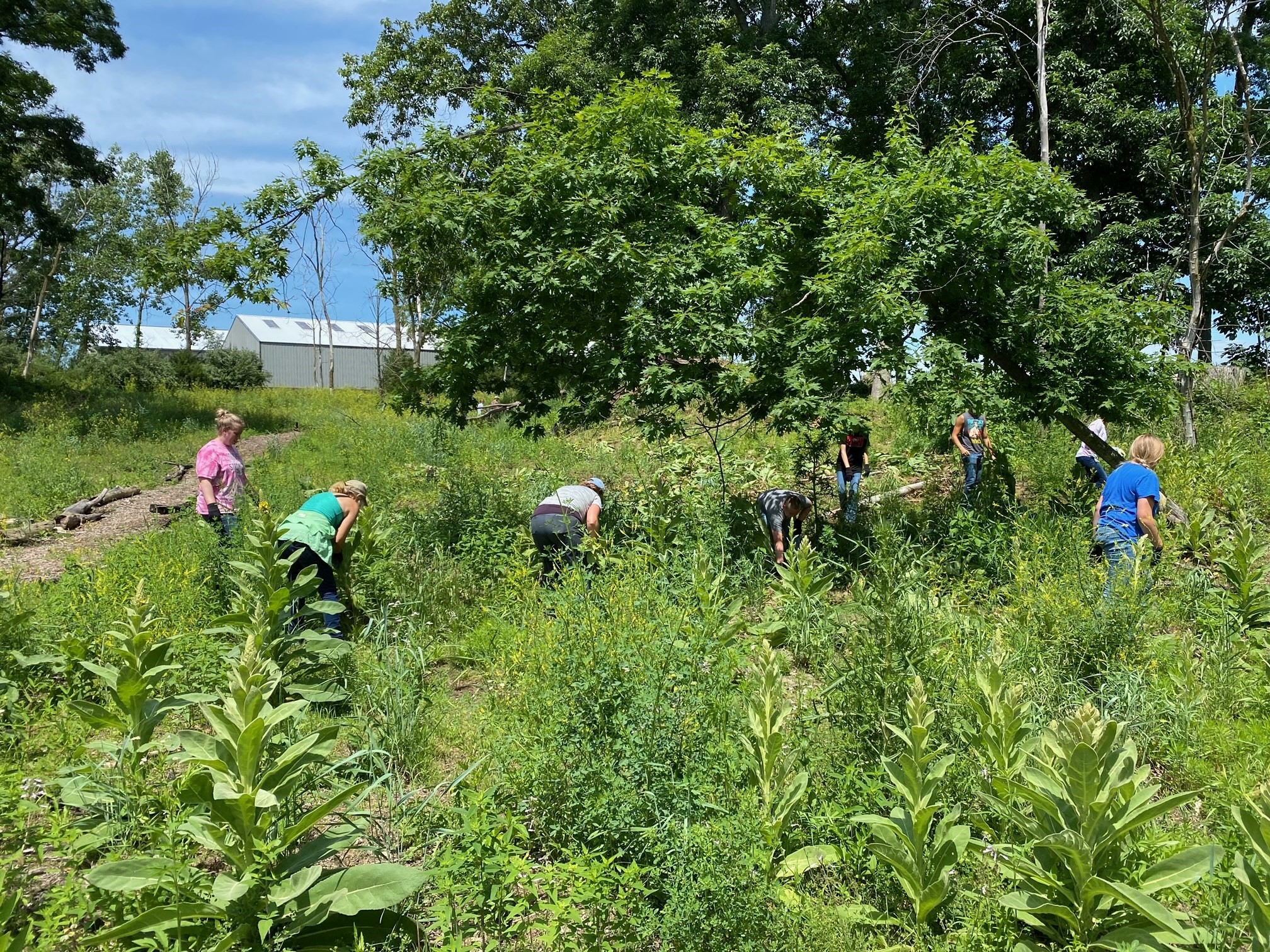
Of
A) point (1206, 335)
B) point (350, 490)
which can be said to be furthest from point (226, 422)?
point (1206, 335)

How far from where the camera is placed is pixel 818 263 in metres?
8.55

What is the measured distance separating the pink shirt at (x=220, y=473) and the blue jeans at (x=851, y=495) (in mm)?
5966

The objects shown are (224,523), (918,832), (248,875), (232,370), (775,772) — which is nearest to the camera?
(248,875)

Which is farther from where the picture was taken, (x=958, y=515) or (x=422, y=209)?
(x=422, y=209)

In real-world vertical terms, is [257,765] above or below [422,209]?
below

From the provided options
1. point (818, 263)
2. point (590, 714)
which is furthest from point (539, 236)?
point (590, 714)

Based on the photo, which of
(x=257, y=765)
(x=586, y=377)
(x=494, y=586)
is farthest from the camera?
(x=586, y=377)

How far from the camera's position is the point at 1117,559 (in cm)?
594

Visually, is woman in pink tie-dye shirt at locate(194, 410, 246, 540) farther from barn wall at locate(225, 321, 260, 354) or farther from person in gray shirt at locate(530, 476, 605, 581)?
barn wall at locate(225, 321, 260, 354)

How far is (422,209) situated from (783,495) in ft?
15.0

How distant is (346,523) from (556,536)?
165cm

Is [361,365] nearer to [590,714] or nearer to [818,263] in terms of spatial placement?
[818,263]

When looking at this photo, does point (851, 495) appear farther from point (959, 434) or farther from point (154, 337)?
point (154, 337)

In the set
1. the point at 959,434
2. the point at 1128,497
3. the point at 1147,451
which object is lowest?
the point at 1128,497
